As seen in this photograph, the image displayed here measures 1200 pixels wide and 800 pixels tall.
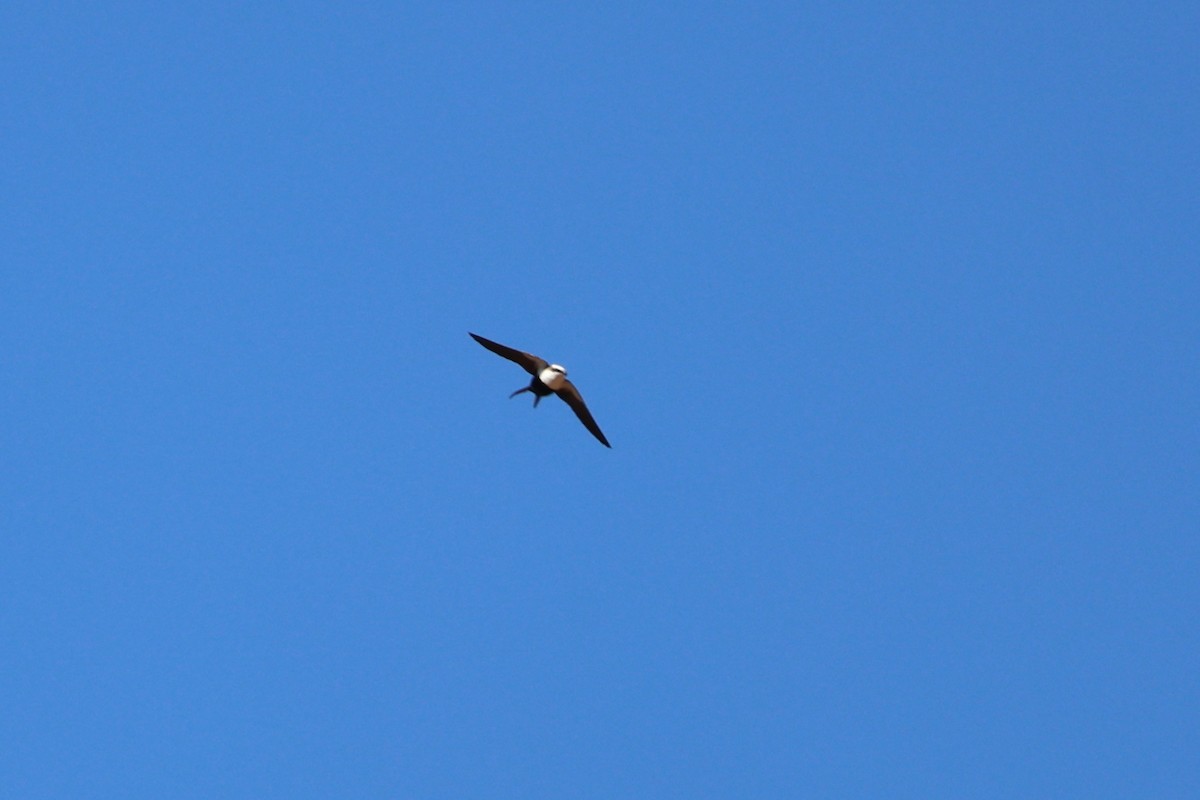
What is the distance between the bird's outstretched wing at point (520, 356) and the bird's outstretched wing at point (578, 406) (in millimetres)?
940

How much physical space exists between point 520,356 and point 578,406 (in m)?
2.38

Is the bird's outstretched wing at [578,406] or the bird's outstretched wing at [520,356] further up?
the bird's outstretched wing at [520,356]

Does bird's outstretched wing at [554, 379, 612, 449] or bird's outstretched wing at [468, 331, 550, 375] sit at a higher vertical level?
bird's outstretched wing at [468, 331, 550, 375]

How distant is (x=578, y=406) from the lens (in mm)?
44156

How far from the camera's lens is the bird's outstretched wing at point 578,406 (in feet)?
144

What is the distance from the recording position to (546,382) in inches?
1705

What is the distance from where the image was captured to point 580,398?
44156 millimetres

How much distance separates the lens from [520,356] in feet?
144

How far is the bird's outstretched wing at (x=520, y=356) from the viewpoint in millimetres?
43656

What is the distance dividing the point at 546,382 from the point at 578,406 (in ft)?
4.85

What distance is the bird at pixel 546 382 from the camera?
43344 mm

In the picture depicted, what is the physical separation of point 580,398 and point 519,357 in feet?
7.50

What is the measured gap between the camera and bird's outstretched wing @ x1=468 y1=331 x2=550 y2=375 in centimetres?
4366

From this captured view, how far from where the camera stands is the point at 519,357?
4403cm
